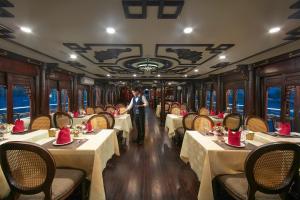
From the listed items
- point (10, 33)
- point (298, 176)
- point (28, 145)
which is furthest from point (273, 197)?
point (10, 33)

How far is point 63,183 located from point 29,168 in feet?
1.28

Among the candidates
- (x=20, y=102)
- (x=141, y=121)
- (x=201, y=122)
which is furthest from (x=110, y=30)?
(x=20, y=102)

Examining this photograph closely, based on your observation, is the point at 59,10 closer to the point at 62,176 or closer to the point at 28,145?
the point at 28,145

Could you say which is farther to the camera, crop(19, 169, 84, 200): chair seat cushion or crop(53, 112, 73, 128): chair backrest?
crop(53, 112, 73, 128): chair backrest

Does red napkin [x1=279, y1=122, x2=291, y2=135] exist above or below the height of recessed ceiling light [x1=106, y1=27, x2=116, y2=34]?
below

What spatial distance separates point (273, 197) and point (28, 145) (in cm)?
233

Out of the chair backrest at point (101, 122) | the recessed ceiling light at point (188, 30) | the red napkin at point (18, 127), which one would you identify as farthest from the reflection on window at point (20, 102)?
the recessed ceiling light at point (188, 30)

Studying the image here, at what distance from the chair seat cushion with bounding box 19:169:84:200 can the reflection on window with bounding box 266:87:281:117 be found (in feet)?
17.5

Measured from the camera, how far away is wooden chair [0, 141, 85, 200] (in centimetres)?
167

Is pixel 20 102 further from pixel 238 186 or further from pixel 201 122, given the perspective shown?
pixel 238 186

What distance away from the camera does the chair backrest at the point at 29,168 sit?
1.67 meters

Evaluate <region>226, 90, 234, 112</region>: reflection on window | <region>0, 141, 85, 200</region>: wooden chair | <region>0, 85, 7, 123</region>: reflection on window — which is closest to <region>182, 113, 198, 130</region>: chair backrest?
<region>0, 141, 85, 200</region>: wooden chair

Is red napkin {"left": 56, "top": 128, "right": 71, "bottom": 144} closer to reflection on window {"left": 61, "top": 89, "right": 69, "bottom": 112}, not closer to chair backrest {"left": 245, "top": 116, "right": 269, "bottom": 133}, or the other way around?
chair backrest {"left": 245, "top": 116, "right": 269, "bottom": 133}

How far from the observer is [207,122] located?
381 centimetres
